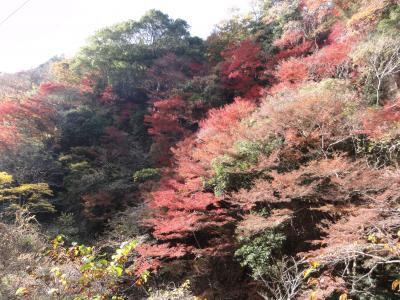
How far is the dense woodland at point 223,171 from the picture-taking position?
7.24 meters

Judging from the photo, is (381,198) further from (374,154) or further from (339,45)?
(339,45)

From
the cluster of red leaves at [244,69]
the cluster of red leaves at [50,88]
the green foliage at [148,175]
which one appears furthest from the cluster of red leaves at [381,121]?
the cluster of red leaves at [50,88]

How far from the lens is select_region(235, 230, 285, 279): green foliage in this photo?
8.58 metres

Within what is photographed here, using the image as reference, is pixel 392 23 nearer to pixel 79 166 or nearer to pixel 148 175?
pixel 148 175

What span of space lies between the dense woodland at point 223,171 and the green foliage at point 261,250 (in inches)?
2.3

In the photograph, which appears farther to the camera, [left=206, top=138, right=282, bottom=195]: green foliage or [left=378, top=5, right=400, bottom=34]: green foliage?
[left=378, top=5, right=400, bottom=34]: green foliage

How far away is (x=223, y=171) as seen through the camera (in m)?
10.0

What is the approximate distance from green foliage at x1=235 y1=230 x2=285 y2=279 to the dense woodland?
0.19ft

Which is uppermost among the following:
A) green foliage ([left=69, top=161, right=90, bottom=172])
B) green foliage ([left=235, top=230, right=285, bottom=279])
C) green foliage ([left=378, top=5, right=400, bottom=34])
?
green foliage ([left=378, top=5, right=400, bottom=34])

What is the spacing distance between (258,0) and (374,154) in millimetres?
17691

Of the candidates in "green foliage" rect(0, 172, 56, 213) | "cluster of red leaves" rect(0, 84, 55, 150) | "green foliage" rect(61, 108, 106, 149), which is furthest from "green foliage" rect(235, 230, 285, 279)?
"green foliage" rect(61, 108, 106, 149)

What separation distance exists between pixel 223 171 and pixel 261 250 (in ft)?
9.66

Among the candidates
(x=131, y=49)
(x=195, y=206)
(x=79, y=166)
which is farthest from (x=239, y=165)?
(x=131, y=49)

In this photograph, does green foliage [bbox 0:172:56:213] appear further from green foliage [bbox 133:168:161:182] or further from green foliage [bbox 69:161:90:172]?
green foliage [bbox 133:168:161:182]
